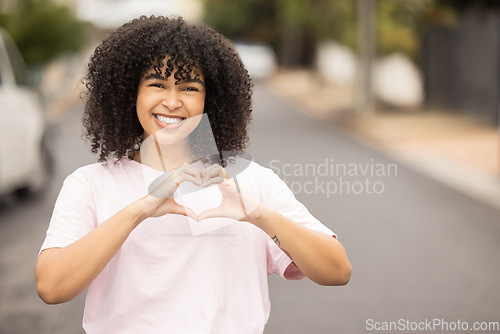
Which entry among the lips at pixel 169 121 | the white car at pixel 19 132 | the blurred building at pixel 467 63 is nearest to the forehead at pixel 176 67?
the lips at pixel 169 121

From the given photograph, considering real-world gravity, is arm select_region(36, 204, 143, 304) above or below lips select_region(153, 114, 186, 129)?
below

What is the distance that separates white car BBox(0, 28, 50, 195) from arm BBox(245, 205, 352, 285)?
20.0 feet

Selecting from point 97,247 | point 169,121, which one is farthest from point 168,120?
point 97,247

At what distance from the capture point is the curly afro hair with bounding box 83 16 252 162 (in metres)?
2.04

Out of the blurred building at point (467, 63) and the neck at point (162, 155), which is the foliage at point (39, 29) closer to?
the blurred building at point (467, 63)

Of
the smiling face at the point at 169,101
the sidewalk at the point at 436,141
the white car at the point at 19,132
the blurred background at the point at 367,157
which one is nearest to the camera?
the smiling face at the point at 169,101

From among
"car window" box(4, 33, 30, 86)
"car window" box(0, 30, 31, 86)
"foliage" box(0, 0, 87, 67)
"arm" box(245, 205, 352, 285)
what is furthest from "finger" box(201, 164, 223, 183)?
"foliage" box(0, 0, 87, 67)

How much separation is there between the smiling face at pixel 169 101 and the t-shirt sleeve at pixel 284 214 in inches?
10.0

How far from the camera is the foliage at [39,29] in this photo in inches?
792

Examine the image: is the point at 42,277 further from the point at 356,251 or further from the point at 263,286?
the point at 356,251

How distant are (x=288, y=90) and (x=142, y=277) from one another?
91.1ft

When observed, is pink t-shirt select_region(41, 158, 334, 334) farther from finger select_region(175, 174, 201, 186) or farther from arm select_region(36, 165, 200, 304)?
finger select_region(175, 174, 201, 186)

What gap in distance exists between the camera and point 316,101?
2408 cm

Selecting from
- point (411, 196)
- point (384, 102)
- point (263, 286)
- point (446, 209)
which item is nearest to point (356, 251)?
point (446, 209)
